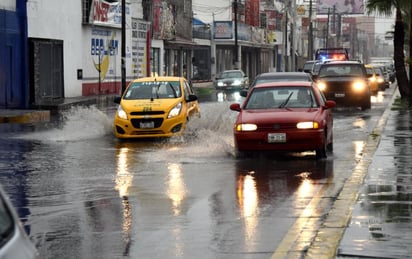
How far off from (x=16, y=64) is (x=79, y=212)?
26113 millimetres

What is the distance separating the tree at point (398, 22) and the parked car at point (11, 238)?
29805 millimetres

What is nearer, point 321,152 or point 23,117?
point 321,152

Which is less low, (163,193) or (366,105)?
(366,105)

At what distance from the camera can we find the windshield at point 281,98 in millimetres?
17047

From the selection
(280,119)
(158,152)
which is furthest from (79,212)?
(158,152)

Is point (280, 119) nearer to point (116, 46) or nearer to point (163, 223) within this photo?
point (163, 223)

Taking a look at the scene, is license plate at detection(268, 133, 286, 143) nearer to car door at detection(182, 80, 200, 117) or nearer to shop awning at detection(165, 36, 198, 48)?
car door at detection(182, 80, 200, 117)

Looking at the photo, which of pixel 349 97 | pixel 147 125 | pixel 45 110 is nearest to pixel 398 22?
pixel 349 97

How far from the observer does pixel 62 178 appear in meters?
13.8

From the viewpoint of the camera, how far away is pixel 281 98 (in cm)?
1725

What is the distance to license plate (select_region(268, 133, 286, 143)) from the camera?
1575cm

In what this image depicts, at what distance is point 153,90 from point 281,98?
546 centimetres

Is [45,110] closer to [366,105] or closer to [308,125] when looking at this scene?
[366,105]

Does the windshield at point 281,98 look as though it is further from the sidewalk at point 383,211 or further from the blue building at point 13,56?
the blue building at point 13,56
